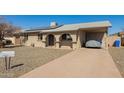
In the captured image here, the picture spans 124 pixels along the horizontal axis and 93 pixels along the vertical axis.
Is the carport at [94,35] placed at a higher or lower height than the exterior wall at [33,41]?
higher

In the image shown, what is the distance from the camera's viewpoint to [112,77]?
588 cm

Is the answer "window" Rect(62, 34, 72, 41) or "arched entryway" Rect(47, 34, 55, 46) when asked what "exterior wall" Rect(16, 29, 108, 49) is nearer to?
"arched entryway" Rect(47, 34, 55, 46)

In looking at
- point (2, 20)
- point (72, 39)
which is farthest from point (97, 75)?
point (2, 20)

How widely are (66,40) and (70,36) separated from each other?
45.4 inches

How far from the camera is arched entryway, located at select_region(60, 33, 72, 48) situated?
778 inches

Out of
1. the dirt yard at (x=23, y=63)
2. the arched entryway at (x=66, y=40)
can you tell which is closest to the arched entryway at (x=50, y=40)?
the arched entryway at (x=66, y=40)

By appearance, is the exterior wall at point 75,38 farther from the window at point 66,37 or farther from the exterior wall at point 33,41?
the window at point 66,37

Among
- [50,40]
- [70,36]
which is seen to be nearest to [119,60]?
[70,36]

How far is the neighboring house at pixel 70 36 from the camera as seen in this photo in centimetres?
1817

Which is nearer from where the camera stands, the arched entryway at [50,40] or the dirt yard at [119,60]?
the dirt yard at [119,60]

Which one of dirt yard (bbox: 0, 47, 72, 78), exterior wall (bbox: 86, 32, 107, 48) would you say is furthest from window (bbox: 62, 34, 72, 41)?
dirt yard (bbox: 0, 47, 72, 78)

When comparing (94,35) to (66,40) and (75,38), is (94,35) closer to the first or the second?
(75,38)

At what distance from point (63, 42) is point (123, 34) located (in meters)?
15.4
